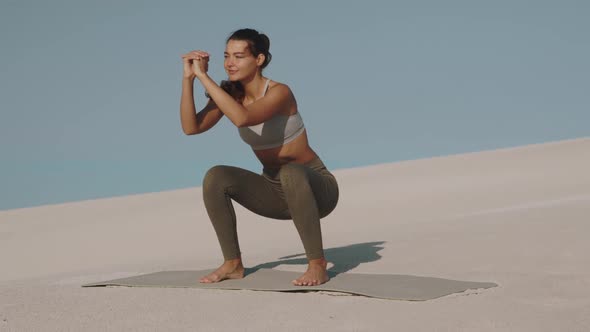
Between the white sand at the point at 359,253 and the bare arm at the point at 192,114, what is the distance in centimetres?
109

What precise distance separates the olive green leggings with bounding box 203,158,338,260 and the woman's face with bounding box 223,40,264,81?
24.9 inches

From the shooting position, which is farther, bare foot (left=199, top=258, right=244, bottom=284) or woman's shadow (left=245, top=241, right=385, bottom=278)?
woman's shadow (left=245, top=241, right=385, bottom=278)

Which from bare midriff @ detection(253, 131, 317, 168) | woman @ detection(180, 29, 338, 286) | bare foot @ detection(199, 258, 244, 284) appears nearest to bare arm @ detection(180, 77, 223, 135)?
woman @ detection(180, 29, 338, 286)

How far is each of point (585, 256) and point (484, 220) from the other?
3.01 meters

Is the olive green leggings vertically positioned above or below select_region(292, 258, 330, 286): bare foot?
above

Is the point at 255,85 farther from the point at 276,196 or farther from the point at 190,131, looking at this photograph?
the point at 276,196

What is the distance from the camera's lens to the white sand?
12.9ft

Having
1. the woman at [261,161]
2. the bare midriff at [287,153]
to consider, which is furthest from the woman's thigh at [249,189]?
the bare midriff at [287,153]

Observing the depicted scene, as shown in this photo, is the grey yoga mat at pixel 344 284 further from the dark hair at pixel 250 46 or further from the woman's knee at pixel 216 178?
the dark hair at pixel 250 46

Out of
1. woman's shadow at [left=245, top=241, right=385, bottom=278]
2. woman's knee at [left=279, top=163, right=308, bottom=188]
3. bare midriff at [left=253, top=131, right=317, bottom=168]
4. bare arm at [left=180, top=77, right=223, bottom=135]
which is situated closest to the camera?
woman's knee at [left=279, top=163, right=308, bottom=188]

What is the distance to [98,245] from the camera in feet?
38.0

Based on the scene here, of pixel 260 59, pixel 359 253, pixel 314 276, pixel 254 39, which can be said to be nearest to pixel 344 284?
pixel 314 276

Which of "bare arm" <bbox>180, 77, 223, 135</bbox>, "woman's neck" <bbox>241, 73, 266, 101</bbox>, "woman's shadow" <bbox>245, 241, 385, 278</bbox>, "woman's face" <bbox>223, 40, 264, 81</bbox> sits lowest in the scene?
"woman's shadow" <bbox>245, 241, 385, 278</bbox>

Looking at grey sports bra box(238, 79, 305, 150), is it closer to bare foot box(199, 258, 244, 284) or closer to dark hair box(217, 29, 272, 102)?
dark hair box(217, 29, 272, 102)
